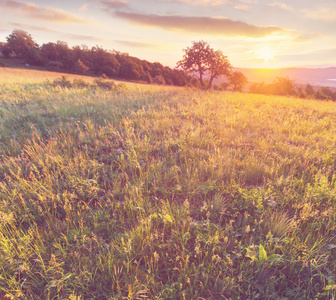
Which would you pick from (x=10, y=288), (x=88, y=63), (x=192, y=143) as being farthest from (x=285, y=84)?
(x=10, y=288)

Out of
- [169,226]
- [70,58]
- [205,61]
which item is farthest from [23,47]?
[169,226]

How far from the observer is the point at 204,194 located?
2.97 meters

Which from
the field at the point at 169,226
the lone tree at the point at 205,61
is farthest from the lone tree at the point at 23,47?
the field at the point at 169,226

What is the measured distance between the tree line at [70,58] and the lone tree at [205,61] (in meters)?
21.5

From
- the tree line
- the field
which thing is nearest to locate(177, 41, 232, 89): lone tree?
the tree line

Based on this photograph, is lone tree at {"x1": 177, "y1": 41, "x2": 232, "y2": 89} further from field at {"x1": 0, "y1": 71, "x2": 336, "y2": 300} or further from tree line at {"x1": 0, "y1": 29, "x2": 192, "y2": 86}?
field at {"x1": 0, "y1": 71, "x2": 336, "y2": 300}

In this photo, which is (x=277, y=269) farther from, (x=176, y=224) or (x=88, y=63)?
(x=88, y=63)

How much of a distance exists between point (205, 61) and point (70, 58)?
4813 centimetres

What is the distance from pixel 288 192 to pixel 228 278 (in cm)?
182

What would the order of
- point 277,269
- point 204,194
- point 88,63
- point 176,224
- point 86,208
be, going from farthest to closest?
point 88,63, point 204,194, point 86,208, point 176,224, point 277,269

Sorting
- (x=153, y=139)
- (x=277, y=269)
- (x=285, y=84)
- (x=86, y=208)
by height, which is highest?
(x=285, y=84)

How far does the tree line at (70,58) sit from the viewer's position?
52344 millimetres

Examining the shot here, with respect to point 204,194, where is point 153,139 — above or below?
above

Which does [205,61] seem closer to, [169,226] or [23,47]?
[169,226]
